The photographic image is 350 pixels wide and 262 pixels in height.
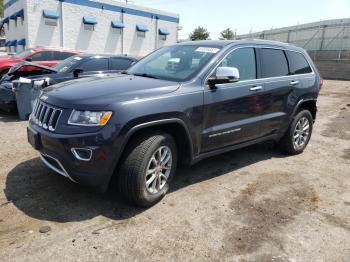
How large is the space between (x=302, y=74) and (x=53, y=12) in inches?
773

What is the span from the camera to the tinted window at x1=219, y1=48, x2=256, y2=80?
4328mm

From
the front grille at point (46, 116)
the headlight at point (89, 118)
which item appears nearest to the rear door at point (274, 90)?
the headlight at point (89, 118)

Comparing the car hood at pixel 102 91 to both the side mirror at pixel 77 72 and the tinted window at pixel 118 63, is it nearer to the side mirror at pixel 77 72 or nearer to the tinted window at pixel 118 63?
the side mirror at pixel 77 72

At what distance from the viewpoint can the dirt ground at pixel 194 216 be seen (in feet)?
9.48

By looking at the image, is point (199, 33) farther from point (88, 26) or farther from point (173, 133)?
point (173, 133)

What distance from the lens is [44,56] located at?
35.2 feet

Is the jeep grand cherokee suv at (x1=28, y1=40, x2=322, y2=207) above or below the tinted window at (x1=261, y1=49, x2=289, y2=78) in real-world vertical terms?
below

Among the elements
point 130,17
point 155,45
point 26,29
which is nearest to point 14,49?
point 26,29

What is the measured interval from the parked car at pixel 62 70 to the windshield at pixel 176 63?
9.20ft

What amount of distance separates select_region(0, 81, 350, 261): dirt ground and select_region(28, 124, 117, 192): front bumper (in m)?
0.45

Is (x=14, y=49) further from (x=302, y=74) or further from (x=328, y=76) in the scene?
(x=302, y=74)

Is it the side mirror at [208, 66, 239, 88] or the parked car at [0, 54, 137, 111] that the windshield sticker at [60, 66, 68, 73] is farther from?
the side mirror at [208, 66, 239, 88]

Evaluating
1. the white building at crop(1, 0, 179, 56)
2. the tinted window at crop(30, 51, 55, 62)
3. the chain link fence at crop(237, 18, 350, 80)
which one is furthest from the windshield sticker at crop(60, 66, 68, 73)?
the chain link fence at crop(237, 18, 350, 80)

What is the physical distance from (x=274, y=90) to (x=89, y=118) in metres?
2.83
